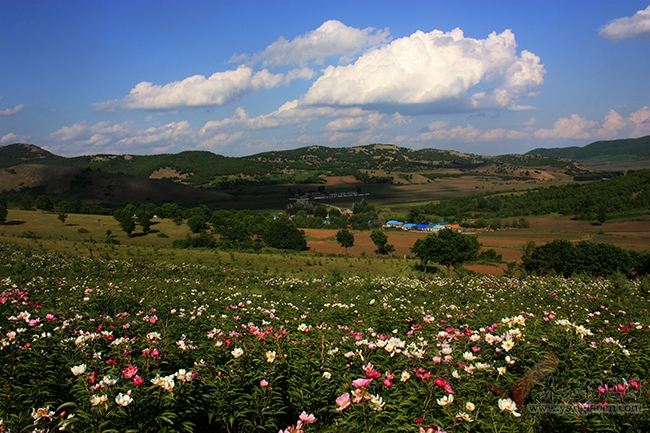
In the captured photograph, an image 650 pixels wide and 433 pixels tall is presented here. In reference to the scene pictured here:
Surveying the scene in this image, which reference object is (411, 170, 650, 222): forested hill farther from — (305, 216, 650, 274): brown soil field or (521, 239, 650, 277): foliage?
(521, 239, 650, 277): foliage

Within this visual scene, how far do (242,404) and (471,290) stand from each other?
47.2 ft

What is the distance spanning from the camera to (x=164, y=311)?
9.98 metres

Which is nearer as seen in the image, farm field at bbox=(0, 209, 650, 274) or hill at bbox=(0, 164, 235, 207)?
farm field at bbox=(0, 209, 650, 274)

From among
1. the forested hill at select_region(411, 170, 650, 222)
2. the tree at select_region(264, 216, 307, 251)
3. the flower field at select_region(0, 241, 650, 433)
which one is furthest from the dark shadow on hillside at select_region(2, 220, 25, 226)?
the forested hill at select_region(411, 170, 650, 222)

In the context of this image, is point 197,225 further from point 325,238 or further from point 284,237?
point 325,238

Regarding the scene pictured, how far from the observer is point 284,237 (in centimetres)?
6981

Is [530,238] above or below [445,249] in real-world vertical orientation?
below

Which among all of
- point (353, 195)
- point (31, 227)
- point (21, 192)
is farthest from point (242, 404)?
point (353, 195)

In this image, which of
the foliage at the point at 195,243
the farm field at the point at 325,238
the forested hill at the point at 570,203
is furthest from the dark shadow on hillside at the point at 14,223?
the forested hill at the point at 570,203

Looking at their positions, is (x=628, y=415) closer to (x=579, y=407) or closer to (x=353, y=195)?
(x=579, y=407)

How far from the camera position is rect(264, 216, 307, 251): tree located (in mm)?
68938

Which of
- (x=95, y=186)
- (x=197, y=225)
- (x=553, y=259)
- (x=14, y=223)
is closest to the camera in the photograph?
(x=553, y=259)

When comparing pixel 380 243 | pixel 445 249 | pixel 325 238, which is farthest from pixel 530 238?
pixel 445 249

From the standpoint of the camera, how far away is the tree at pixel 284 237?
68.9 metres
